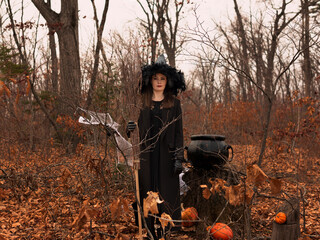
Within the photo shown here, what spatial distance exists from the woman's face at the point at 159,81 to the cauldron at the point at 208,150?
2.86ft

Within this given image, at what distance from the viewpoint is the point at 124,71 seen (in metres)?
3.48

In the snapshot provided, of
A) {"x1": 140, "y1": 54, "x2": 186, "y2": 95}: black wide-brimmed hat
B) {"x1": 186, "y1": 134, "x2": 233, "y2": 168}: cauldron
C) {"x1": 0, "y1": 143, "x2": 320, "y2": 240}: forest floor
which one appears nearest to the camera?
{"x1": 140, "y1": 54, "x2": 186, "y2": 95}: black wide-brimmed hat

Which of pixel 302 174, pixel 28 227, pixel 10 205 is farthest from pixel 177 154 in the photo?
pixel 302 174

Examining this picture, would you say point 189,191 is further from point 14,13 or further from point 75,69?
point 14,13

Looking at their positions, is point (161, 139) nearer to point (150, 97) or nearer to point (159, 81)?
point (150, 97)

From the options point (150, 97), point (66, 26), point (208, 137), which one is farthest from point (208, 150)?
point (66, 26)

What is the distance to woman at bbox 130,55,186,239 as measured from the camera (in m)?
3.43

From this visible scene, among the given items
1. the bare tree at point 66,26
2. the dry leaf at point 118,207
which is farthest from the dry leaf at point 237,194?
the bare tree at point 66,26

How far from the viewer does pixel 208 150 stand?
12.3 ft

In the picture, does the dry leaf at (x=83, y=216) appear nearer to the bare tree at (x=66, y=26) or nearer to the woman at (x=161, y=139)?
the woman at (x=161, y=139)

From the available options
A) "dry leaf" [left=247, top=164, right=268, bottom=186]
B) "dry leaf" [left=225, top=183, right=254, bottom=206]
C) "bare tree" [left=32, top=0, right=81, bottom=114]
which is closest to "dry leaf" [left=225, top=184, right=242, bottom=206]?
"dry leaf" [left=225, top=183, right=254, bottom=206]

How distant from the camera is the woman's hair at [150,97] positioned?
3.50 meters

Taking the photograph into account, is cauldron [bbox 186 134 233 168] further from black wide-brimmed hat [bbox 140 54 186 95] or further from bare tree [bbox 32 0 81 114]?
bare tree [bbox 32 0 81 114]

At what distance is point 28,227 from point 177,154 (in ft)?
7.43
